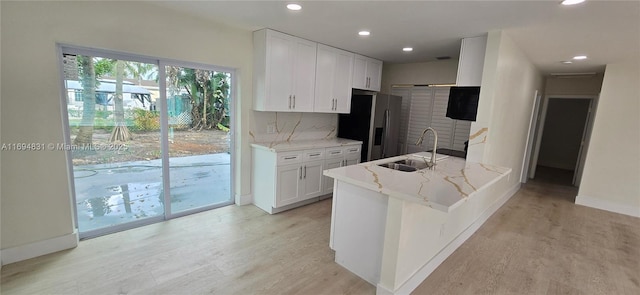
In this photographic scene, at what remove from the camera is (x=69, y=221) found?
2.53 meters

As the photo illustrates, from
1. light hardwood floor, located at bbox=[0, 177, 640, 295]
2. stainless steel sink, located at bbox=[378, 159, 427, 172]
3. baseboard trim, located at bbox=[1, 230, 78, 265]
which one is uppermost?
stainless steel sink, located at bbox=[378, 159, 427, 172]

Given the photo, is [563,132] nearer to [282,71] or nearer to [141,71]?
[282,71]

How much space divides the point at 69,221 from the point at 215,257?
1.39 metres

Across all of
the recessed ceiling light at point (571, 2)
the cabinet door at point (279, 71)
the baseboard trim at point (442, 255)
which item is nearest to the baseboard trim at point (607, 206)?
the baseboard trim at point (442, 255)

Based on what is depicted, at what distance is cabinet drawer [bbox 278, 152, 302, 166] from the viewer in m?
3.40

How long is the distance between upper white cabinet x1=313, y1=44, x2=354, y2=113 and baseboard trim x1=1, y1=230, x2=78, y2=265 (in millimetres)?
3016

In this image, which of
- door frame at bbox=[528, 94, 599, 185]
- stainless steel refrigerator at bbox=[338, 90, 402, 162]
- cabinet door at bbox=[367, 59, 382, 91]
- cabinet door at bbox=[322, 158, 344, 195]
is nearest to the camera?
cabinet door at bbox=[322, 158, 344, 195]

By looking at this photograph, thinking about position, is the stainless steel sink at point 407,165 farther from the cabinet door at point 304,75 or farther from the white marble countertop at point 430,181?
the cabinet door at point 304,75

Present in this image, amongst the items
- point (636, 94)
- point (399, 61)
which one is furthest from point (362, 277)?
point (636, 94)

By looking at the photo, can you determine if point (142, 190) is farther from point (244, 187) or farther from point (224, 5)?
point (224, 5)

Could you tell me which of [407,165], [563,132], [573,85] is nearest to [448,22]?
[407,165]

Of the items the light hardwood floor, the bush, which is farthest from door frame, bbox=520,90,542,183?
the bush

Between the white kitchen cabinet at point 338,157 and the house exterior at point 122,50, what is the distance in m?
0.85

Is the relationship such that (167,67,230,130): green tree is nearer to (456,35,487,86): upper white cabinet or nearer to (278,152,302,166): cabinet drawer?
(278,152,302,166): cabinet drawer
